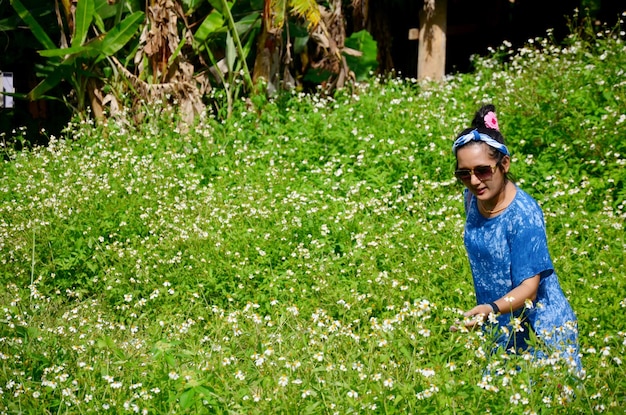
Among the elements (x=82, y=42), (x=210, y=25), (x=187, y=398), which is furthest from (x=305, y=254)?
(x=82, y=42)

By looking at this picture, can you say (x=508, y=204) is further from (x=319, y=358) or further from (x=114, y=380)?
(x=114, y=380)

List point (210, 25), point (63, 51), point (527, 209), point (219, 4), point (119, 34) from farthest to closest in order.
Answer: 1. point (210, 25)
2. point (219, 4)
3. point (119, 34)
4. point (63, 51)
5. point (527, 209)

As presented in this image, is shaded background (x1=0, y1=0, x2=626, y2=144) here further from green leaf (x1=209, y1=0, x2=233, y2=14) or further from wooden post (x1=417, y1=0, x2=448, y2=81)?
green leaf (x1=209, y1=0, x2=233, y2=14)

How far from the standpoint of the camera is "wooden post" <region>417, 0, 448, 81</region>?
36.0 ft

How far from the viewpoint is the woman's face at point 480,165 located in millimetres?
3744

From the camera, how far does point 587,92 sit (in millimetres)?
8195

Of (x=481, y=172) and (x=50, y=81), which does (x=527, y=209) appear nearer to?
(x=481, y=172)

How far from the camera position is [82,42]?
9.21 meters

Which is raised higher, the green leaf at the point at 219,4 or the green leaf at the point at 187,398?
the green leaf at the point at 219,4

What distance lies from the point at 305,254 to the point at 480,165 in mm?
2679

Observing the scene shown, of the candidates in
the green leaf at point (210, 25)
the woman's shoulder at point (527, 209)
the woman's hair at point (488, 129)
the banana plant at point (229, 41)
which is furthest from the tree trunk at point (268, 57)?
the woman's shoulder at point (527, 209)

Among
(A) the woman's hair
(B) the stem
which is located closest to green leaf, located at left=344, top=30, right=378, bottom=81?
(B) the stem

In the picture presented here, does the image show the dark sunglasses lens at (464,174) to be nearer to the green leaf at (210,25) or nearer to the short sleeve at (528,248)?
the short sleeve at (528,248)

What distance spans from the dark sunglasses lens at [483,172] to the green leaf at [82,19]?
667 cm
